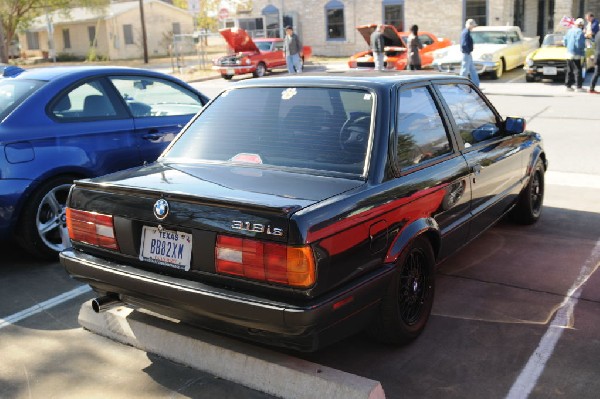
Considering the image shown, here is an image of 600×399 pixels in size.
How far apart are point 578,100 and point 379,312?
1313 centimetres

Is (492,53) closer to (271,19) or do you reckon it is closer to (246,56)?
(246,56)

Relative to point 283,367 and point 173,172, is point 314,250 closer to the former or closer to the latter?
point 283,367

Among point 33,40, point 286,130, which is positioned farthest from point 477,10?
point 33,40

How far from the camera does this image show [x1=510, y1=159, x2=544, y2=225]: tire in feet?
20.0

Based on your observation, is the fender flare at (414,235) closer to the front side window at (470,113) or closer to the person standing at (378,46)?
the front side window at (470,113)

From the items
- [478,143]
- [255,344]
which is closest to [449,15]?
[478,143]

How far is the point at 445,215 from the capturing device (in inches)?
166

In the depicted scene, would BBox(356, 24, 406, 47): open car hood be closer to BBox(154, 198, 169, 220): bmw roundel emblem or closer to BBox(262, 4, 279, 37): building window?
BBox(262, 4, 279, 37): building window

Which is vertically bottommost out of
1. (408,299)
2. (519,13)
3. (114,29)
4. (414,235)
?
(408,299)

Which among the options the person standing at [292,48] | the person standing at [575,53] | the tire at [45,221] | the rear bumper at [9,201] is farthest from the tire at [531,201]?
the person standing at [292,48]

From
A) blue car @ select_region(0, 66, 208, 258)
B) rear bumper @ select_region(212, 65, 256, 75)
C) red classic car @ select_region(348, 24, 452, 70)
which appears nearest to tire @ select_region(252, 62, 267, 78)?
rear bumper @ select_region(212, 65, 256, 75)

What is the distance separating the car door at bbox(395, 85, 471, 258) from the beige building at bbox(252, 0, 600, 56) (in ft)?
86.5

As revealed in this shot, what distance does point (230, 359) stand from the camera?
11.4 ft

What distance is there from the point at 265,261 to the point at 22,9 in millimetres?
42150
